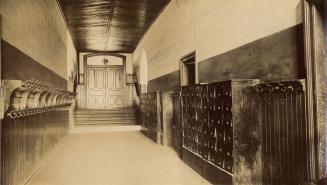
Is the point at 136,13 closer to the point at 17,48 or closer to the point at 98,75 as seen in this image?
the point at 17,48

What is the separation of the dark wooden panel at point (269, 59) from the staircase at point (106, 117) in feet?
23.1

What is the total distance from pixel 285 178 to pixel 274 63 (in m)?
1.15

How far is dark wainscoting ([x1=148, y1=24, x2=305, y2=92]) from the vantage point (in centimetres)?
262

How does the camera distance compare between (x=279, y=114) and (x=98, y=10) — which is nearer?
(x=279, y=114)

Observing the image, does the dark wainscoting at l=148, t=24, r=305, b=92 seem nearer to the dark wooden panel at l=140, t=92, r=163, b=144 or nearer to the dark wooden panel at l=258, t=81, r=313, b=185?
A: the dark wooden panel at l=258, t=81, r=313, b=185

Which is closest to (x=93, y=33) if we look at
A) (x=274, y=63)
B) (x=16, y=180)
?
(x=16, y=180)

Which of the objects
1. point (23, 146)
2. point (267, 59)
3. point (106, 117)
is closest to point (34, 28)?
point (23, 146)

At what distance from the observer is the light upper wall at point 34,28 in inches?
127

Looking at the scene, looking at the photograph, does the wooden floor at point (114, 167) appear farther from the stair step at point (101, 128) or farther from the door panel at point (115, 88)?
the door panel at point (115, 88)

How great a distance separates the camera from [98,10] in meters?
7.55

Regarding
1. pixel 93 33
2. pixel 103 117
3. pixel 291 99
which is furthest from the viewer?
pixel 103 117

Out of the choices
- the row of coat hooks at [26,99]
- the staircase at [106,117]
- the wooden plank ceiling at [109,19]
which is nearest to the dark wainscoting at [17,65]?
the row of coat hooks at [26,99]

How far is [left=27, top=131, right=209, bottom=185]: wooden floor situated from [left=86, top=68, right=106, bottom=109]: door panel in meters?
7.03

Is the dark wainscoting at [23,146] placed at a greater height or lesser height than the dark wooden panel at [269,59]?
lesser
